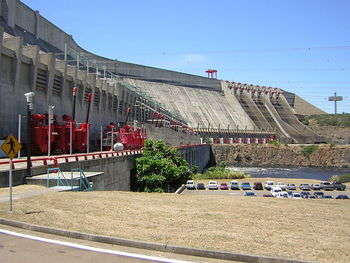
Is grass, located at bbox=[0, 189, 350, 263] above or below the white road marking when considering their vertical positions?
above

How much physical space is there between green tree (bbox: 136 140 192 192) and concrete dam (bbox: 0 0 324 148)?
9670mm

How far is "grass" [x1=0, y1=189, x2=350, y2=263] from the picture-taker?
10.1 meters

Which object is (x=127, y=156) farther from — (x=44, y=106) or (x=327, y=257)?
(x=327, y=257)

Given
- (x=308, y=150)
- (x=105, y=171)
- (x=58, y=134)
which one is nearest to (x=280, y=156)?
(x=308, y=150)

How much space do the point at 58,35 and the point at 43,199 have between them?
75.1 meters

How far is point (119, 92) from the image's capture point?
72.4m

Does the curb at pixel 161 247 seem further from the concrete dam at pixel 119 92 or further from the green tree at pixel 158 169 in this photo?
the green tree at pixel 158 169

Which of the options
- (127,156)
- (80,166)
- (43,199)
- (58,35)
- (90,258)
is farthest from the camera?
(58,35)

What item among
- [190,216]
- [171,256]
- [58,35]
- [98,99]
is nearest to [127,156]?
[98,99]

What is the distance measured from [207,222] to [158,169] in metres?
30.7

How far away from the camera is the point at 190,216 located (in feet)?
44.4

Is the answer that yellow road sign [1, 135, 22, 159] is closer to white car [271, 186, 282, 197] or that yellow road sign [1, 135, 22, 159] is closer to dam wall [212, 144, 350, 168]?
white car [271, 186, 282, 197]

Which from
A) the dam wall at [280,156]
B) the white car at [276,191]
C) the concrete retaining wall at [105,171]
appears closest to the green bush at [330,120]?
the dam wall at [280,156]

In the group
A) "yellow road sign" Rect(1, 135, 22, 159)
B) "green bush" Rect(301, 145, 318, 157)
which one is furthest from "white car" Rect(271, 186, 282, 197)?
"green bush" Rect(301, 145, 318, 157)
